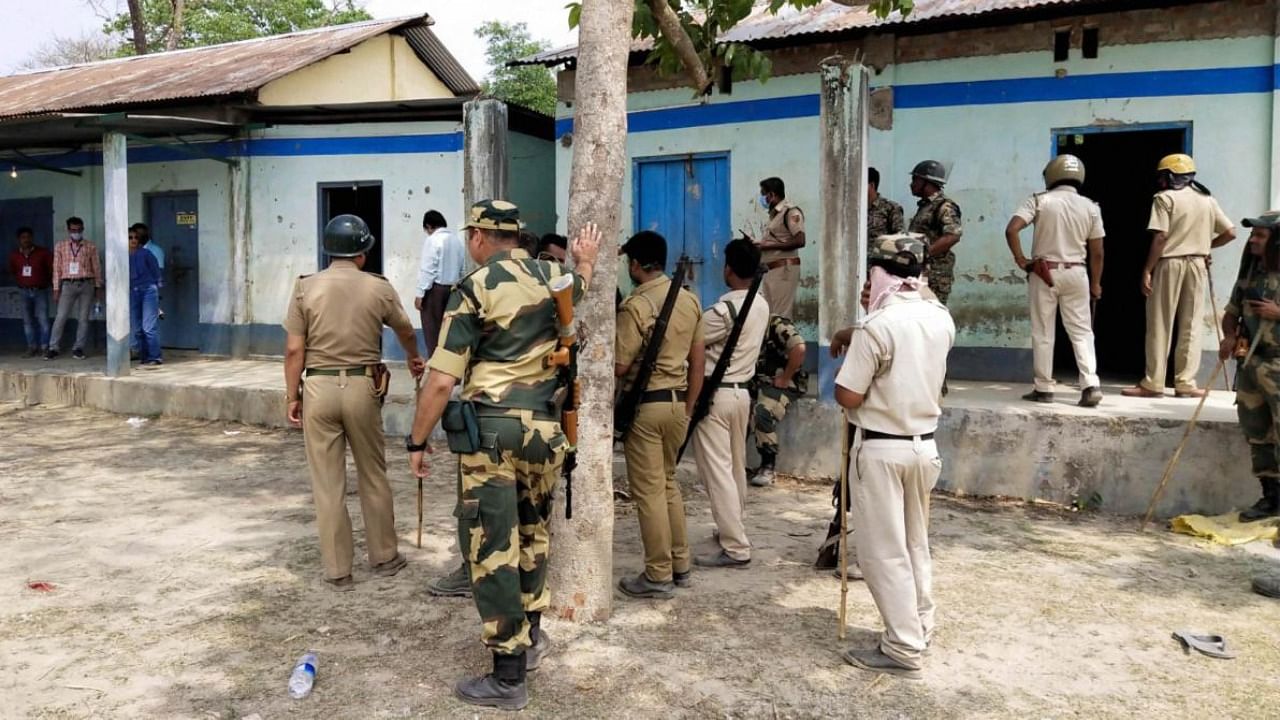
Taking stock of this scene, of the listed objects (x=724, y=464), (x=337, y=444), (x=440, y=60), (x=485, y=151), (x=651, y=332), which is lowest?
(x=724, y=464)

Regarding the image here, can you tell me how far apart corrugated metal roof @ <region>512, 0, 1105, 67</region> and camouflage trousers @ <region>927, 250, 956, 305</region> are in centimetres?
194

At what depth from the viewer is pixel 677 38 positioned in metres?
5.18

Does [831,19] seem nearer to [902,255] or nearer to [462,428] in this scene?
[902,255]

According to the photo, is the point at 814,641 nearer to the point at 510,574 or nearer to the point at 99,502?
the point at 510,574

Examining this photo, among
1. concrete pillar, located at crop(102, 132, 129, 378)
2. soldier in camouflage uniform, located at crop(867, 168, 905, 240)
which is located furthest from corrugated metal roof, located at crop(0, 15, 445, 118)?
soldier in camouflage uniform, located at crop(867, 168, 905, 240)

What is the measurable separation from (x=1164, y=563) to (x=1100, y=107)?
14.7ft

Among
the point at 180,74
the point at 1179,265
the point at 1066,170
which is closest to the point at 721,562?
the point at 1066,170

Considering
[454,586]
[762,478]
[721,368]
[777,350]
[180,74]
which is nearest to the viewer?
[454,586]

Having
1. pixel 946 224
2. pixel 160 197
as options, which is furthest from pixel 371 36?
pixel 946 224

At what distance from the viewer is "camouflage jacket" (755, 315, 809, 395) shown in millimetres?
6301

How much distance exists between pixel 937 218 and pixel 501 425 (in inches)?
174

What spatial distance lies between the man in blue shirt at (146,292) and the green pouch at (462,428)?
930cm

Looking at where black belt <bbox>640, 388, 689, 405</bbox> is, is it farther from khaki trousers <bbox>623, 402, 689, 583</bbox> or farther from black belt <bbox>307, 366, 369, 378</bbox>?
black belt <bbox>307, 366, 369, 378</bbox>

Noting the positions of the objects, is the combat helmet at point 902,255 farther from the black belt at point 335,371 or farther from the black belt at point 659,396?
the black belt at point 335,371
